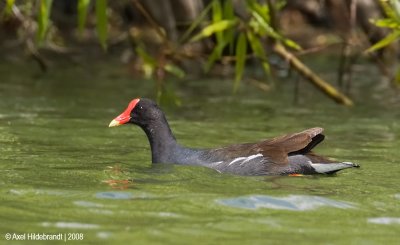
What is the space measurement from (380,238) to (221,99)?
7.94m

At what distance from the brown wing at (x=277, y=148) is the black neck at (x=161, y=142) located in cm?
46

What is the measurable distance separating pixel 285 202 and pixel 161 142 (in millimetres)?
2129

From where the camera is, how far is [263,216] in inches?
273

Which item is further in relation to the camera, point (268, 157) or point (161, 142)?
point (161, 142)

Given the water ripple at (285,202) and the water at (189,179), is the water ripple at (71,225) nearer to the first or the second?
the water at (189,179)

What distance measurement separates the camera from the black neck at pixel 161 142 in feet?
30.1

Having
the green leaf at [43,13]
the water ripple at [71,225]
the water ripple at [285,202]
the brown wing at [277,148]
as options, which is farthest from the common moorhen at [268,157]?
the water ripple at [71,225]

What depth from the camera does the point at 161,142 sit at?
30.3ft

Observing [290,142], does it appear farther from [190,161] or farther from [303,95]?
[303,95]

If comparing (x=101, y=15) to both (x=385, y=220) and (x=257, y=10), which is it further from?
(x=385, y=220)

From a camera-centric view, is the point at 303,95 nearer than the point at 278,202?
No

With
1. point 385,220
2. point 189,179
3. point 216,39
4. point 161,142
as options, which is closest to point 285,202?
point 385,220

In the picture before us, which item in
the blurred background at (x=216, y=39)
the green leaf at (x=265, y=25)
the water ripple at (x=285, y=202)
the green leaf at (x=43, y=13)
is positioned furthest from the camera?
the blurred background at (x=216, y=39)

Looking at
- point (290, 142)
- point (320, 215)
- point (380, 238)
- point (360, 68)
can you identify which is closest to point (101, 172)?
point (290, 142)
